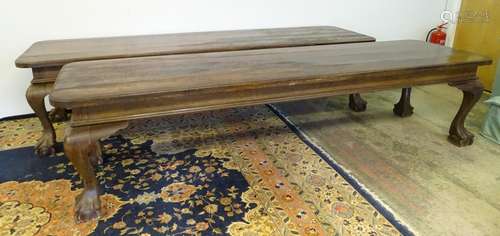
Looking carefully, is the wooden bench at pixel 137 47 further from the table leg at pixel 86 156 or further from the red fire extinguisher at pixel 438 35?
the red fire extinguisher at pixel 438 35

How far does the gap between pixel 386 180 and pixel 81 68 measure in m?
1.53

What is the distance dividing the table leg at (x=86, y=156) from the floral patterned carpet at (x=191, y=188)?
0.05 m

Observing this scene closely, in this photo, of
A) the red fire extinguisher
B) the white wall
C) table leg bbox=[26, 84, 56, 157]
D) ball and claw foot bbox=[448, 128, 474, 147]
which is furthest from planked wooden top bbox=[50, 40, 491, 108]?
the red fire extinguisher

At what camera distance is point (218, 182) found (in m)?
1.70

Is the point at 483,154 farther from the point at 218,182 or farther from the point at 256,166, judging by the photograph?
the point at 218,182

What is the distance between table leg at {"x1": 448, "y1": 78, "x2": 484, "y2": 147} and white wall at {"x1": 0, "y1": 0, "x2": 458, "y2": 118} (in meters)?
1.29

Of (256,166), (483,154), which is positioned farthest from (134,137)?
(483,154)

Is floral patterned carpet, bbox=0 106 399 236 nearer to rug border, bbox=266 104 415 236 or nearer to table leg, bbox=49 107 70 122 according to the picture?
rug border, bbox=266 104 415 236

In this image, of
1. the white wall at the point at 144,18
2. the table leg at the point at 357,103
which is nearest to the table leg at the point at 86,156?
the white wall at the point at 144,18

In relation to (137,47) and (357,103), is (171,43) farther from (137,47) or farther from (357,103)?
(357,103)

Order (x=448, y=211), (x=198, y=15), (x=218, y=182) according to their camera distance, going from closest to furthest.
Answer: (x=448, y=211) < (x=218, y=182) < (x=198, y=15)

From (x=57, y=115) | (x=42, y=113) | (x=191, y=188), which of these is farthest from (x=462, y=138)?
(x=57, y=115)

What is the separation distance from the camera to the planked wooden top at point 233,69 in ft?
4.42

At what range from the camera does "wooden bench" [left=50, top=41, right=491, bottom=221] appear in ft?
4.37
